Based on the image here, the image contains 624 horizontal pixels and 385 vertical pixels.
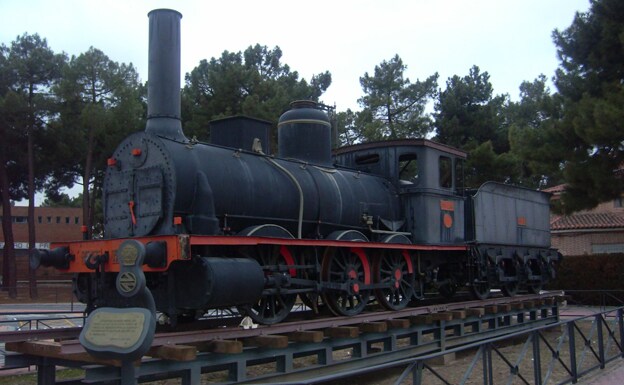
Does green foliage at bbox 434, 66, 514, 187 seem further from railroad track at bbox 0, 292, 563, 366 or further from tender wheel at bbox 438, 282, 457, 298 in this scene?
railroad track at bbox 0, 292, 563, 366

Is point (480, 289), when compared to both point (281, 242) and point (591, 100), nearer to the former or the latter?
point (281, 242)

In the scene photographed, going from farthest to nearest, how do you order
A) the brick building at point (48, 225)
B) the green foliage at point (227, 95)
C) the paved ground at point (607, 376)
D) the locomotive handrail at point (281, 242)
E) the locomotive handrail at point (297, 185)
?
the brick building at point (48, 225)
the green foliage at point (227, 95)
the locomotive handrail at point (297, 185)
the paved ground at point (607, 376)
the locomotive handrail at point (281, 242)

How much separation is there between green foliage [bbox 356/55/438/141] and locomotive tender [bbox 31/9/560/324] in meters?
22.3

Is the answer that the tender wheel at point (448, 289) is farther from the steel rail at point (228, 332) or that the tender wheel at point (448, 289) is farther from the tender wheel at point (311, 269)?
the tender wheel at point (311, 269)

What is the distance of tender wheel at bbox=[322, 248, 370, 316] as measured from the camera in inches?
359

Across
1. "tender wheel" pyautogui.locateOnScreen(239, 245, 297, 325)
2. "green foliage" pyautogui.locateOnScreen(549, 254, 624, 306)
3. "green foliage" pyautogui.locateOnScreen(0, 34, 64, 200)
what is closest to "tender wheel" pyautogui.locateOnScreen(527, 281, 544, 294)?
"green foliage" pyautogui.locateOnScreen(549, 254, 624, 306)

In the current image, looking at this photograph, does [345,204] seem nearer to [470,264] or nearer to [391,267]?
[391,267]

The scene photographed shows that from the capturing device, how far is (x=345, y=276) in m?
9.24

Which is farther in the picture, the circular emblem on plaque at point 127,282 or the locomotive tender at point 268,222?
the locomotive tender at point 268,222

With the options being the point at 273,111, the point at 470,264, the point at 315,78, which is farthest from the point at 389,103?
the point at 470,264

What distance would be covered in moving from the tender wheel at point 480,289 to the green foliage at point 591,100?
6.03m

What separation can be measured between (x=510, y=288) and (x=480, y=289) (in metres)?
1.68

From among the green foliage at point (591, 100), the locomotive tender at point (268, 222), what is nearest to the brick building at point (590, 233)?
the green foliage at point (591, 100)

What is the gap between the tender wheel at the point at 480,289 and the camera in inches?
504
